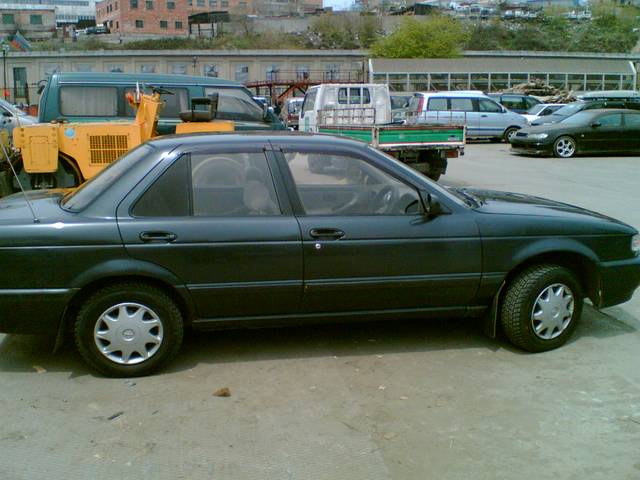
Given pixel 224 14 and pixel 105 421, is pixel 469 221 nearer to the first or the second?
pixel 105 421

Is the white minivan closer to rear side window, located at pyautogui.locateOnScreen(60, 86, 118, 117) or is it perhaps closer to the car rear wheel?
the car rear wheel

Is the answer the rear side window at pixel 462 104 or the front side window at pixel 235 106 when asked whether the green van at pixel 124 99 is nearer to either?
the front side window at pixel 235 106

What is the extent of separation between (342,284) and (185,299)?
1.03 metres

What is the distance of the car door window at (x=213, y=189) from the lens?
14.4 ft

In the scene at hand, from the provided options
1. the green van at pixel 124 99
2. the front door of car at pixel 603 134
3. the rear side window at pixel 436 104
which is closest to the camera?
the green van at pixel 124 99

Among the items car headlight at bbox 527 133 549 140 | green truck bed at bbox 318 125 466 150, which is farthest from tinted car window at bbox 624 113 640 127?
green truck bed at bbox 318 125 466 150

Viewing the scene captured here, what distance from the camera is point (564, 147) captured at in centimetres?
1936

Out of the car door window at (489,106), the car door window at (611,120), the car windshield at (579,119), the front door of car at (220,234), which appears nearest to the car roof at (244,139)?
the front door of car at (220,234)

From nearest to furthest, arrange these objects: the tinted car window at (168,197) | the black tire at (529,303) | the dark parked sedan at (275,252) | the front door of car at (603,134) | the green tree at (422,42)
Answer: the dark parked sedan at (275,252), the tinted car window at (168,197), the black tire at (529,303), the front door of car at (603,134), the green tree at (422,42)

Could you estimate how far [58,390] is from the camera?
4215 millimetres

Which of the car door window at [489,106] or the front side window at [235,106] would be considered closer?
the front side window at [235,106]

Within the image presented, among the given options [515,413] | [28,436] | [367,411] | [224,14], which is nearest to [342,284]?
[367,411]

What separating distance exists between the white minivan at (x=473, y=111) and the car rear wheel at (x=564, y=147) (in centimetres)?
438

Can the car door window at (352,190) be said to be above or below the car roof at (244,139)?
below
